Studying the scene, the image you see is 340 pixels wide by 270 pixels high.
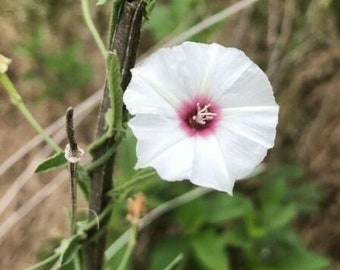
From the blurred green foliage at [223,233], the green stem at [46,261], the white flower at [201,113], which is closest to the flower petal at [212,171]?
the white flower at [201,113]

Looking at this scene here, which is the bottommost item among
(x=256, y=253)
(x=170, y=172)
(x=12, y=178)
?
(x=170, y=172)

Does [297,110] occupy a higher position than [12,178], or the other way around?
[12,178]

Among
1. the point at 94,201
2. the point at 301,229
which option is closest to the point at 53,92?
the point at 301,229

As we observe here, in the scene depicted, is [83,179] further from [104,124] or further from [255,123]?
[255,123]

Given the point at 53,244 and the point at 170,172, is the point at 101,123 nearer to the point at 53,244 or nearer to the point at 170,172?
the point at 170,172

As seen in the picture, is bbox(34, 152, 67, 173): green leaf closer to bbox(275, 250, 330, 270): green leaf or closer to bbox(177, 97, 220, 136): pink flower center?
bbox(177, 97, 220, 136): pink flower center

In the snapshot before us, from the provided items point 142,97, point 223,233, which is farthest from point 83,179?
point 223,233

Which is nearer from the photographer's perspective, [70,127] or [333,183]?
[70,127]

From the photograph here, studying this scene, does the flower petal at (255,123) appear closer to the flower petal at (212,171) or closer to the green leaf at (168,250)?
the flower petal at (212,171)

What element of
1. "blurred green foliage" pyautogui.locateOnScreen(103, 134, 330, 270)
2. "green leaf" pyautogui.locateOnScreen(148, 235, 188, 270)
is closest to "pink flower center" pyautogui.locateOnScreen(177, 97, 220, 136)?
"blurred green foliage" pyautogui.locateOnScreen(103, 134, 330, 270)
